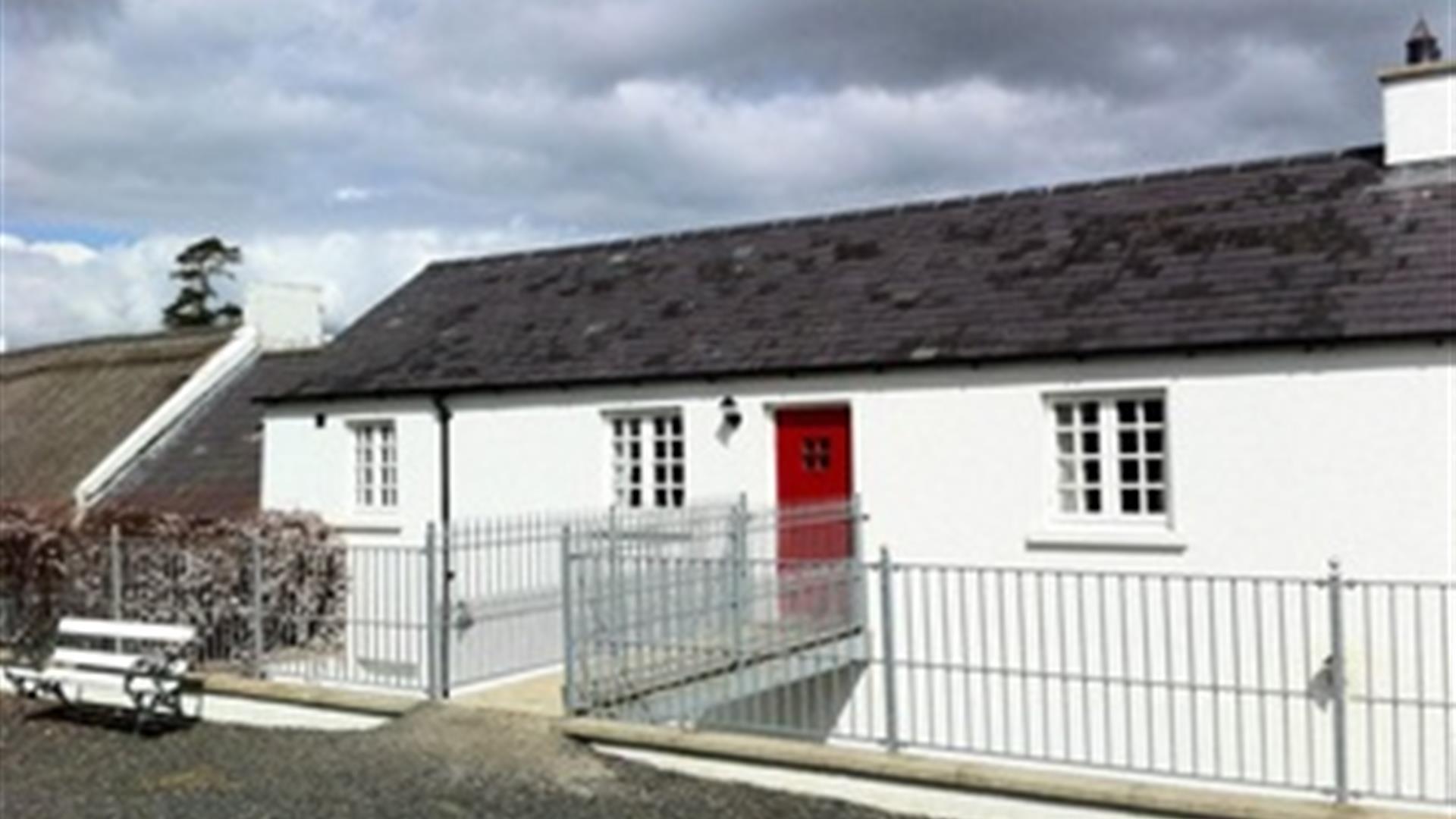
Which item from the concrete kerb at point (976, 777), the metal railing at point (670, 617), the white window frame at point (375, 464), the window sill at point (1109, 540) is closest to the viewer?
the concrete kerb at point (976, 777)

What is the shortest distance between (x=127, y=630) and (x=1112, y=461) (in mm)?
9667

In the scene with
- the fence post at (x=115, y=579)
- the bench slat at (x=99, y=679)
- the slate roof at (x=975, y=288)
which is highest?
the slate roof at (x=975, y=288)

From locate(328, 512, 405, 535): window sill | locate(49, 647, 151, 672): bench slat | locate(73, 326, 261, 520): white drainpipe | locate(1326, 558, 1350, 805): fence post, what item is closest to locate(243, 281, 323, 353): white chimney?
locate(73, 326, 261, 520): white drainpipe

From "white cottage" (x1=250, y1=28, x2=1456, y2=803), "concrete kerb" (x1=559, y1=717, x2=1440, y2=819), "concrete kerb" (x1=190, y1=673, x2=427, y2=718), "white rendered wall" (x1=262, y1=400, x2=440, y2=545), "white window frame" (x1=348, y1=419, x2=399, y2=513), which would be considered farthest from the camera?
"white window frame" (x1=348, y1=419, x2=399, y2=513)

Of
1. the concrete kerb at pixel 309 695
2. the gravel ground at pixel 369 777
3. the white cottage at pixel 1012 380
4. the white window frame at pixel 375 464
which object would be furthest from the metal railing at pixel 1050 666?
the white window frame at pixel 375 464

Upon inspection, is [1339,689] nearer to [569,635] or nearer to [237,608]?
[569,635]

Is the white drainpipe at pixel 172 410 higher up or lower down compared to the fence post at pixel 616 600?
higher up

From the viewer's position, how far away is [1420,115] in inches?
599

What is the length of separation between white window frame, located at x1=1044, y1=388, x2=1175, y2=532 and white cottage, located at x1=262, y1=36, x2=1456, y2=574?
0.03 metres

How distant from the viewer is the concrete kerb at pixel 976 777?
8359 millimetres

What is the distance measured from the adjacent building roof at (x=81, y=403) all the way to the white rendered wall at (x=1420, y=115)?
19944 millimetres

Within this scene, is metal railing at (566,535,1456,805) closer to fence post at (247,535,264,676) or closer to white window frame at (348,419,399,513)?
fence post at (247,535,264,676)

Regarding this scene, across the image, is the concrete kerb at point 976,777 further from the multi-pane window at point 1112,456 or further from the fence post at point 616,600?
the multi-pane window at point 1112,456

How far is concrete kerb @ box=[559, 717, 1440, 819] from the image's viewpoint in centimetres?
836
